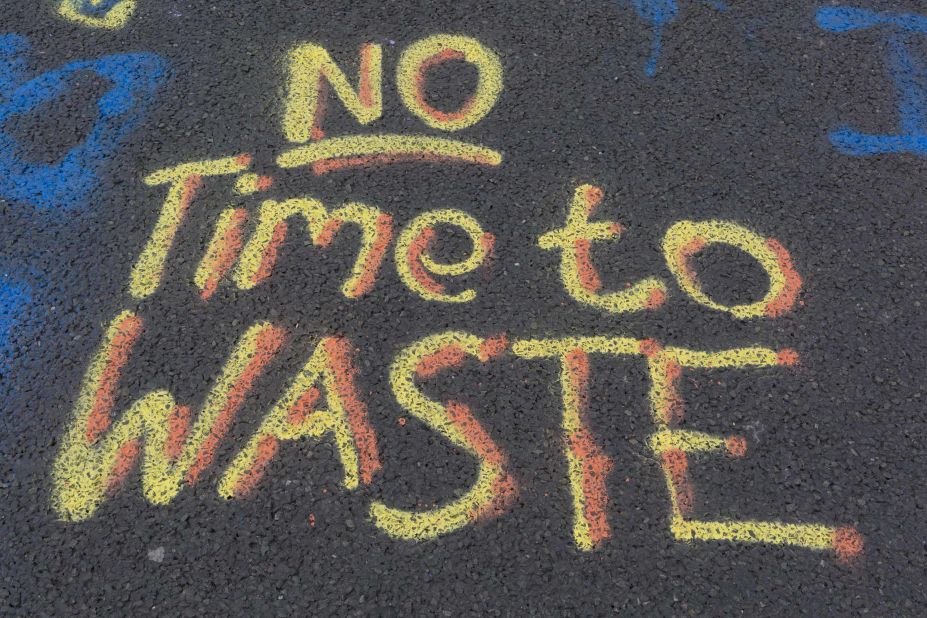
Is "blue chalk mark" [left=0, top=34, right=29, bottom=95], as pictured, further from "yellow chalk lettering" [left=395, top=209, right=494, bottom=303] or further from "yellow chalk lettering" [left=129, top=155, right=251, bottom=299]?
"yellow chalk lettering" [left=395, top=209, right=494, bottom=303]

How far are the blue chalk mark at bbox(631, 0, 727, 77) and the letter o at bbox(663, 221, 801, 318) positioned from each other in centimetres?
86

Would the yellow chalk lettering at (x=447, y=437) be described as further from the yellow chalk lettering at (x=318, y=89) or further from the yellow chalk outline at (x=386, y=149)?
the yellow chalk lettering at (x=318, y=89)

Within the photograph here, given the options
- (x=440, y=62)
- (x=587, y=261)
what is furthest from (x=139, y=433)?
(x=440, y=62)

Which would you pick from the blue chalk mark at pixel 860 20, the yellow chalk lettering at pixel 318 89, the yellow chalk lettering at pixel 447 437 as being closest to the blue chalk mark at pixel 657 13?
the blue chalk mark at pixel 860 20

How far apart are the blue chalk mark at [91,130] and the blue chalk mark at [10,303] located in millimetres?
325

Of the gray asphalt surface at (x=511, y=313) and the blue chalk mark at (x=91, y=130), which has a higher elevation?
the blue chalk mark at (x=91, y=130)

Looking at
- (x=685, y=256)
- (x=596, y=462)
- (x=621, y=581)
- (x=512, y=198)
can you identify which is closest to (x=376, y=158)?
(x=512, y=198)

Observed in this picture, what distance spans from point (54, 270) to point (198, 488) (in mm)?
937

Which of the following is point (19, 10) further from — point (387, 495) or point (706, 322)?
point (706, 322)

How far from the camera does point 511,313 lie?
2545 millimetres

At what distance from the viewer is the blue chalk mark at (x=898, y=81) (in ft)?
9.82

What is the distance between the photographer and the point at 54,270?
104 inches

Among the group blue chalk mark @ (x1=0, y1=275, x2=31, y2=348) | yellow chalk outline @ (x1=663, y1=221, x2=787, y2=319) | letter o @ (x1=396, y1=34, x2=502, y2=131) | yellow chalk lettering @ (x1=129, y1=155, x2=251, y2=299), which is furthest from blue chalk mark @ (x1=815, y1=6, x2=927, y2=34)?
blue chalk mark @ (x1=0, y1=275, x2=31, y2=348)

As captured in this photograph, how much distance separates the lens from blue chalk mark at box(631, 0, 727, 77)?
129 inches
